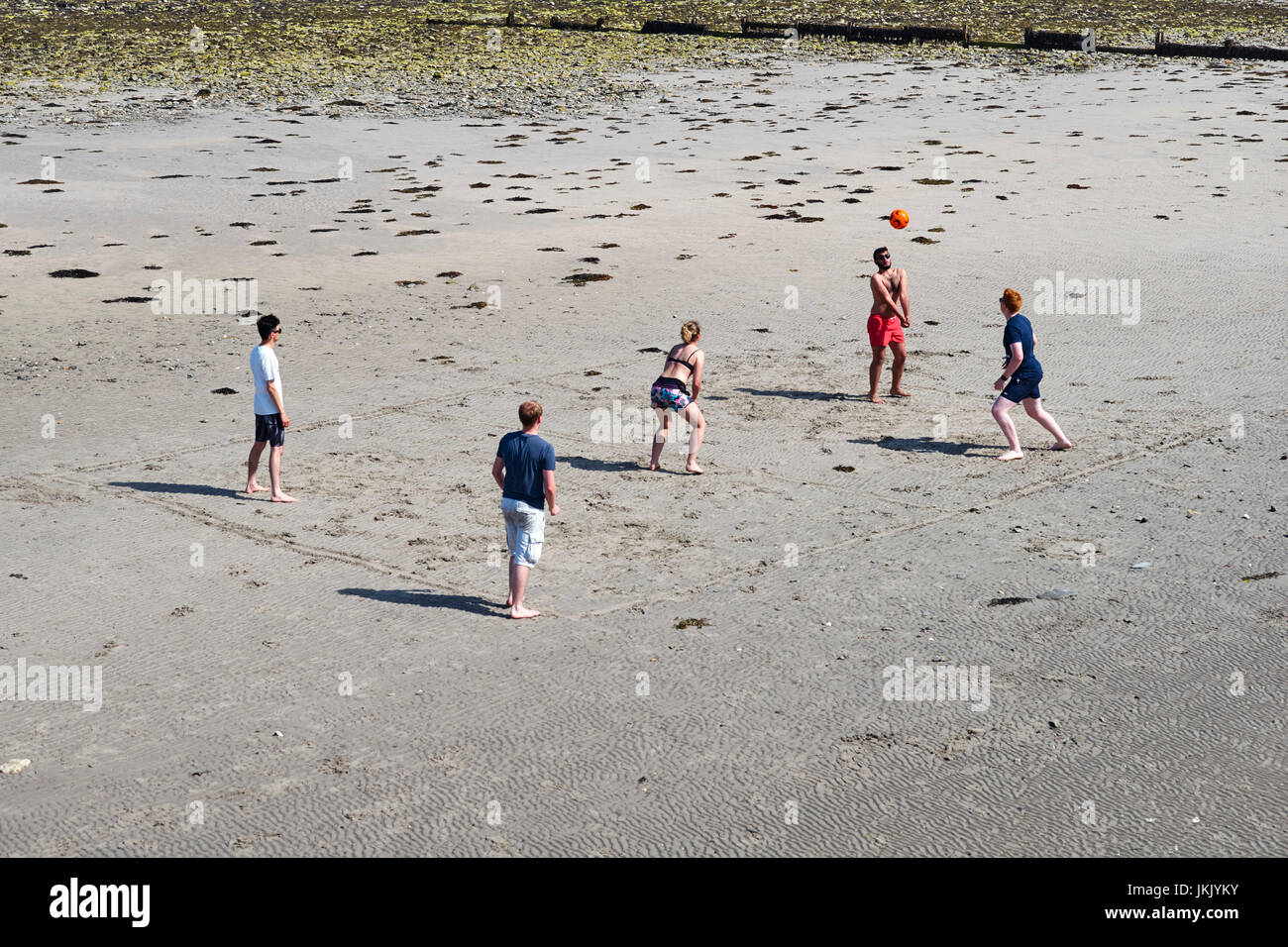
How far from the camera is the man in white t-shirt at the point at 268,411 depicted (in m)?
12.5

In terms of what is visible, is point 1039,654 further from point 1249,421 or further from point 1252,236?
point 1252,236

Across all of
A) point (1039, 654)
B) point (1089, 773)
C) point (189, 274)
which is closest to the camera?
point (1089, 773)

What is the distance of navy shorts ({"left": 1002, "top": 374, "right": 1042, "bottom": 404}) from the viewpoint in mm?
13797

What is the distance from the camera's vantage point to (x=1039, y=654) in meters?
9.28

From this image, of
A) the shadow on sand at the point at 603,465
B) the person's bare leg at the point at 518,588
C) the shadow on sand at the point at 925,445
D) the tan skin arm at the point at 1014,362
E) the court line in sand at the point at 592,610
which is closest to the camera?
the person's bare leg at the point at 518,588

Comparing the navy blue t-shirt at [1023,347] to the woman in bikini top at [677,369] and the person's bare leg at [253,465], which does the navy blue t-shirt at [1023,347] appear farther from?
the person's bare leg at [253,465]

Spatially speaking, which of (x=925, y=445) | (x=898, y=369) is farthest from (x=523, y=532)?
(x=898, y=369)

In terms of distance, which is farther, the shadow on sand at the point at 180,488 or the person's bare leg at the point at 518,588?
the shadow on sand at the point at 180,488

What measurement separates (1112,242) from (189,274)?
48.8 feet

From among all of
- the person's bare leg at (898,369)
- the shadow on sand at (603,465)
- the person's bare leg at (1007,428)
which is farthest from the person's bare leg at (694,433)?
the person's bare leg at (898,369)

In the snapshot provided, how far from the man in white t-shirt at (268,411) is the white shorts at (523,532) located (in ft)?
11.0

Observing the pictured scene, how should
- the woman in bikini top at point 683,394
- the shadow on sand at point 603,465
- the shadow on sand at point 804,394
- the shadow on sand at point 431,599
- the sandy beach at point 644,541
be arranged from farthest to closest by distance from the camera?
1. the shadow on sand at point 804,394
2. the shadow on sand at point 603,465
3. the woman in bikini top at point 683,394
4. the shadow on sand at point 431,599
5. the sandy beach at point 644,541

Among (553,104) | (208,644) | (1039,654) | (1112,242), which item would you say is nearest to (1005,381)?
(1039,654)

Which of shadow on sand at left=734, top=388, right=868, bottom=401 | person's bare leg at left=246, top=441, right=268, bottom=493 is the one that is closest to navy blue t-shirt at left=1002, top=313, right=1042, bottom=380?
shadow on sand at left=734, top=388, right=868, bottom=401
